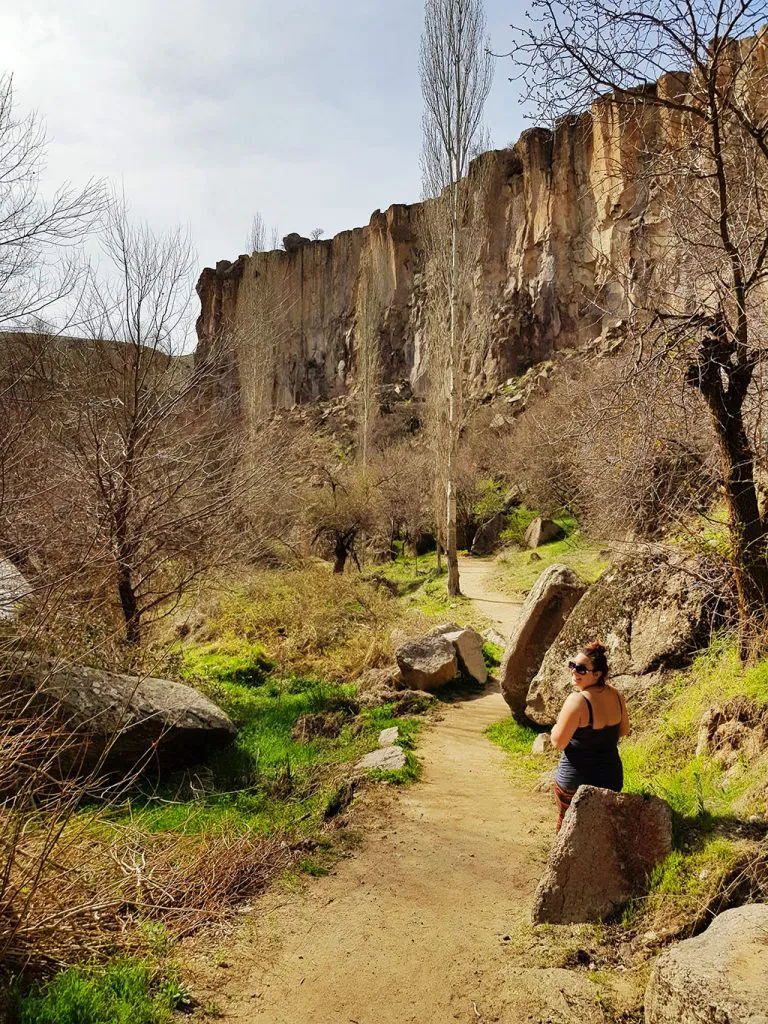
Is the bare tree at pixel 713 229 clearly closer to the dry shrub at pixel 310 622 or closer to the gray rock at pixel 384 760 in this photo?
the gray rock at pixel 384 760

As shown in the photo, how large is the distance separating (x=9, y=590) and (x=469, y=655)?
6.68 meters

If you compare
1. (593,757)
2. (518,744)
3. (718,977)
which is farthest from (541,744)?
(718,977)

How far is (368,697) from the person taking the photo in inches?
372

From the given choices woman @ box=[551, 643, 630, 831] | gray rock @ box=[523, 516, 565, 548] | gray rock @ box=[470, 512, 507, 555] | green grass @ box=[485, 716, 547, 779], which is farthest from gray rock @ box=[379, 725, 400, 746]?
gray rock @ box=[470, 512, 507, 555]

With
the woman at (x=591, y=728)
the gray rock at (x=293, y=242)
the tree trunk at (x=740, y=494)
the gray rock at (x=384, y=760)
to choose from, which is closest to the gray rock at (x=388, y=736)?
the gray rock at (x=384, y=760)

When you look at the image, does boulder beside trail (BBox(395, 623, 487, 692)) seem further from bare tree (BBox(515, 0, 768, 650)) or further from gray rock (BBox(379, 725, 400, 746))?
bare tree (BBox(515, 0, 768, 650))

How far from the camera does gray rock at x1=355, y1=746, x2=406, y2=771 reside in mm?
6422

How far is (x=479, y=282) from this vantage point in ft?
149

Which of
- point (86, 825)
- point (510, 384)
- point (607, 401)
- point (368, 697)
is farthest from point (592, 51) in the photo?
point (510, 384)

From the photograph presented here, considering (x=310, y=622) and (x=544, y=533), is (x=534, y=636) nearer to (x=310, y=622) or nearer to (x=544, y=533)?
(x=310, y=622)

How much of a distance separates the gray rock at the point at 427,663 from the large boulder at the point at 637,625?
2259mm

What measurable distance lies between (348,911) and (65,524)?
5975 mm

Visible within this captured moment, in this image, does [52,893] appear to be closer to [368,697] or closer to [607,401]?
[607,401]

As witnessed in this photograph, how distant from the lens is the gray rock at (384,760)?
6.42 m
